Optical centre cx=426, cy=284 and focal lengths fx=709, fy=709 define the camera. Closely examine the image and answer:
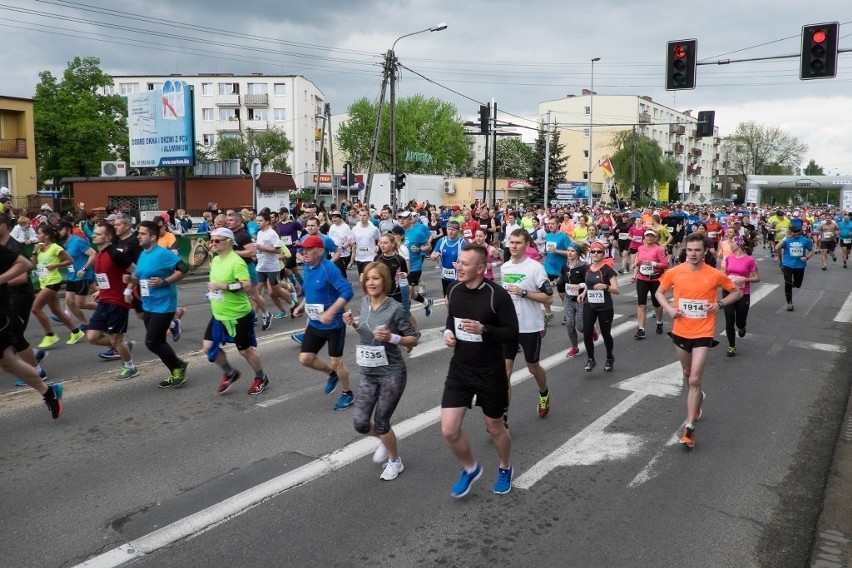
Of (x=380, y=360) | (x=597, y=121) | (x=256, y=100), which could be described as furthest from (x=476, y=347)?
(x=597, y=121)

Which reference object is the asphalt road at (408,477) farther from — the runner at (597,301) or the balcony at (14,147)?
the balcony at (14,147)

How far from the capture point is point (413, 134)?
8050 cm

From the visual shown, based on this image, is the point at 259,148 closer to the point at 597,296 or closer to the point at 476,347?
the point at 597,296

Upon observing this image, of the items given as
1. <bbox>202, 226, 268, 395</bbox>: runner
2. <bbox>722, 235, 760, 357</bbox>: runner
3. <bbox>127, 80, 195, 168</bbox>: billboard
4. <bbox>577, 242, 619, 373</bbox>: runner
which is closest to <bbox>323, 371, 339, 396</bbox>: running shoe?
<bbox>202, 226, 268, 395</bbox>: runner

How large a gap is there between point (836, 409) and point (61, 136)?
54.1 meters

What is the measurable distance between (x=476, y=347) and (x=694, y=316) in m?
2.44

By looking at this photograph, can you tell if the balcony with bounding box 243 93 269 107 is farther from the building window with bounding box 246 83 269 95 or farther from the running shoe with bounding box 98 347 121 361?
the running shoe with bounding box 98 347 121 361

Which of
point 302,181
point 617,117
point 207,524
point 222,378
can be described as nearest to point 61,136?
point 302,181

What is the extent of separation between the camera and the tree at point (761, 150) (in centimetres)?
10594

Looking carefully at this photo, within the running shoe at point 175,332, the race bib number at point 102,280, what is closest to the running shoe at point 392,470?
the race bib number at point 102,280

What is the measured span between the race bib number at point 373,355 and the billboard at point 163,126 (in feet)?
83.4

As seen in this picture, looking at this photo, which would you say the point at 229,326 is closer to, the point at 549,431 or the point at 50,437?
the point at 50,437

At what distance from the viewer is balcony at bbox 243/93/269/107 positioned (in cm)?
8156

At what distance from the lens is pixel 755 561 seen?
412 cm
